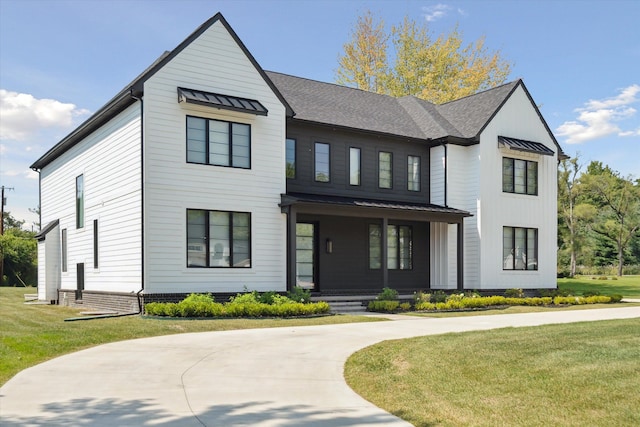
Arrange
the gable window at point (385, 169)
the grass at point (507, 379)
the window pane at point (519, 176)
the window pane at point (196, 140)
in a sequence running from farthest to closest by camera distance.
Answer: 1. the window pane at point (519, 176)
2. the gable window at point (385, 169)
3. the window pane at point (196, 140)
4. the grass at point (507, 379)

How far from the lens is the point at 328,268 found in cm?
2284

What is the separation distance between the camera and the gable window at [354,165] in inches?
925

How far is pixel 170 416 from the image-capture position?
6688 mm

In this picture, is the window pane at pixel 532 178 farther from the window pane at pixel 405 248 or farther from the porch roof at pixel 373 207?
the window pane at pixel 405 248

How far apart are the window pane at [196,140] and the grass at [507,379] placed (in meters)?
9.69

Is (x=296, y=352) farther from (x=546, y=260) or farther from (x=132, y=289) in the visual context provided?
(x=546, y=260)

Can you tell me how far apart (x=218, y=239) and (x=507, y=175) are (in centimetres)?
1306

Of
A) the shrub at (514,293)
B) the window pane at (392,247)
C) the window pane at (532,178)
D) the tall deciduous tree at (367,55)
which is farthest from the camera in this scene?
the tall deciduous tree at (367,55)

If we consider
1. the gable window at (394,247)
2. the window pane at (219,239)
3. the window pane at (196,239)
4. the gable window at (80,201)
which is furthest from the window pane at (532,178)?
the gable window at (80,201)

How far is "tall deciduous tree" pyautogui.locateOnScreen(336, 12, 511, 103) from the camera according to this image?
43.2 m

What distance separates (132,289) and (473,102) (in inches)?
663

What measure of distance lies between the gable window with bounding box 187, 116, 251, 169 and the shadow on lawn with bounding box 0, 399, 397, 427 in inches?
490

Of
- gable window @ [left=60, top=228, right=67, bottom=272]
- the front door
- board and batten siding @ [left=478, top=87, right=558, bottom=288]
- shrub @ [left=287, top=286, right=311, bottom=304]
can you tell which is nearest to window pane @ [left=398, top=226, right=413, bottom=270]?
board and batten siding @ [left=478, top=87, right=558, bottom=288]

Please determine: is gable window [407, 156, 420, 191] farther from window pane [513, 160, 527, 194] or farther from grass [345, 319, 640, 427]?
grass [345, 319, 640, 427]
